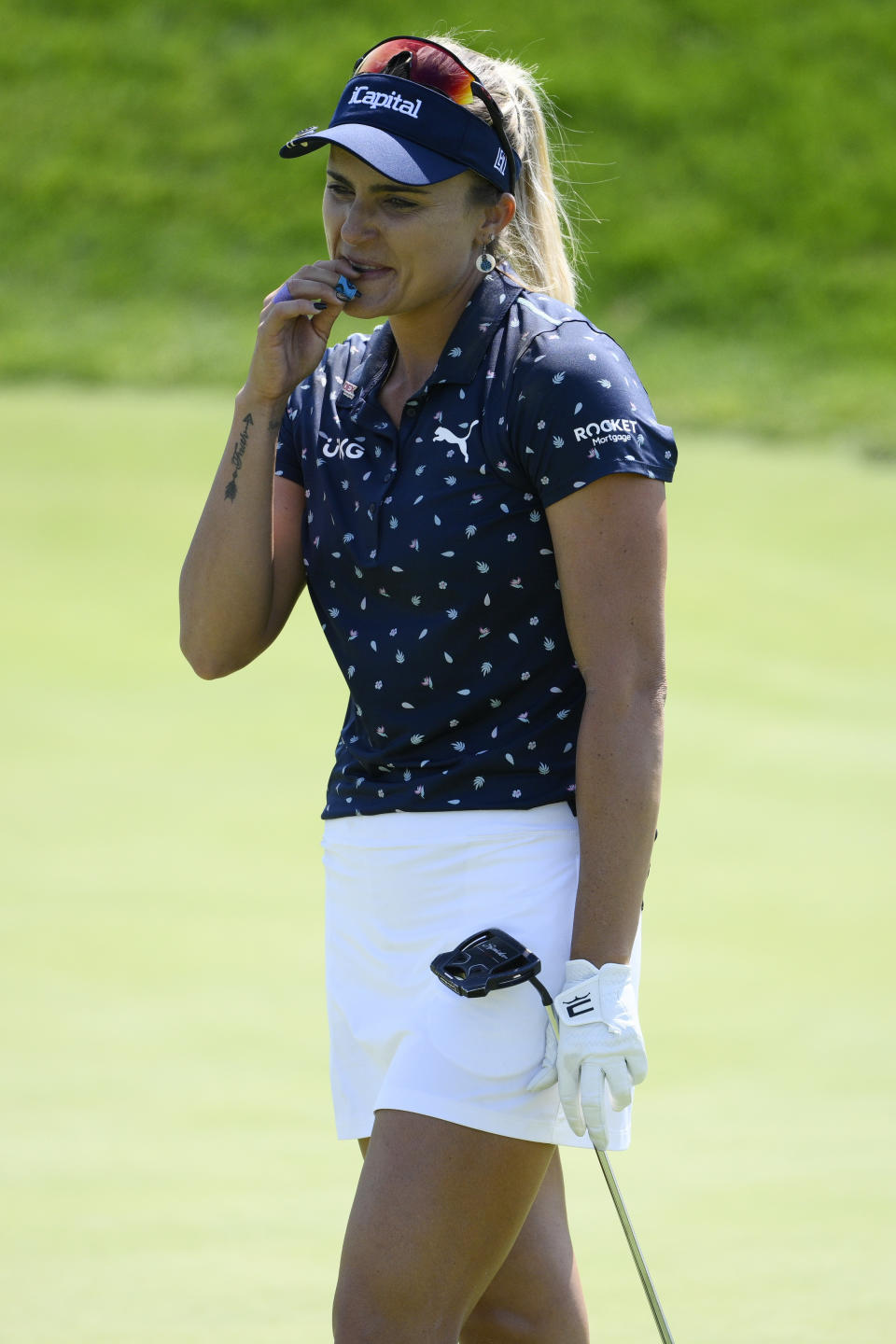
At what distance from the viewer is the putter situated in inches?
80.9

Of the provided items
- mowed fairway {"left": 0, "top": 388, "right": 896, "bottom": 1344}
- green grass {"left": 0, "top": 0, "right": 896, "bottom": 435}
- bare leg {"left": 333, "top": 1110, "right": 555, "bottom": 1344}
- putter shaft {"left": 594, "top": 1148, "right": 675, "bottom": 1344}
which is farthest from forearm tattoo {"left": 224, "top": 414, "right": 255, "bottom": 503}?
green grass {"left": 0, "top": 0, "right": 896, "bottom": 435}

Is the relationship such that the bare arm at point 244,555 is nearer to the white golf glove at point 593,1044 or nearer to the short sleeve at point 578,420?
the short sleeve at point 578,420

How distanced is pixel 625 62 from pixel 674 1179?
1366 cm

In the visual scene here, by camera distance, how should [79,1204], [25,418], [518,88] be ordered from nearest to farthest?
[518,88]
[79,1204]
[25,418]

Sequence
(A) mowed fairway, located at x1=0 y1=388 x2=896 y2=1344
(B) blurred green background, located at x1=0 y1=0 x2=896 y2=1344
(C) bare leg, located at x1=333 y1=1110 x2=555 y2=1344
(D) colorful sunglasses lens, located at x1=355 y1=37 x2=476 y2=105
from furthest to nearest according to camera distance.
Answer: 1. (B) blurred green background, located at x1=0 y1=0 x2=896 y2=1344
2. (A) mowed fairway, located at x1=0 y1=388 x2=896 y2=1344
3. (D) colorful sunglasses lens, located at x1=355 y1=37 x2=476 y2=105
4. (C) bare leg, located at x1=333 y1=1110 x2=555 y2=1344

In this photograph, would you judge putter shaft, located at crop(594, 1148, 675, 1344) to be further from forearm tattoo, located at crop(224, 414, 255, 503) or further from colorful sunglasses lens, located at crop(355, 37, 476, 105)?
colorful sunglasses lens, located at crop(355, 37, 476, 105)

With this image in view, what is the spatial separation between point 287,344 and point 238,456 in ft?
0.49

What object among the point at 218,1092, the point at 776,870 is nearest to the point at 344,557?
the point at 218,1092

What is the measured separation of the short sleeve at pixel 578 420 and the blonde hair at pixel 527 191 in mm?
266

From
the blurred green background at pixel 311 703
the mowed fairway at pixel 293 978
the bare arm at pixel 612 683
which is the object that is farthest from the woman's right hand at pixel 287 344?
the mowed fairway at pixel 293 978

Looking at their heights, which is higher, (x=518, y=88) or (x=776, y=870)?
(x=518, y=88)

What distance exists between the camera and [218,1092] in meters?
4.00

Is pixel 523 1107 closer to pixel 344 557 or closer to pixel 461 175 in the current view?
pixel 344 557

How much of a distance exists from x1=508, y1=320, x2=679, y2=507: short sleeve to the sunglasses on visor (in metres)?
0.31
